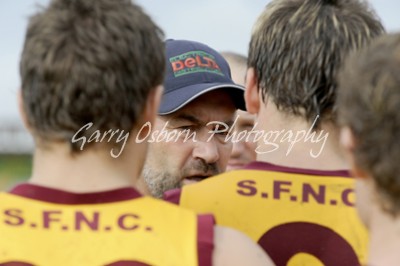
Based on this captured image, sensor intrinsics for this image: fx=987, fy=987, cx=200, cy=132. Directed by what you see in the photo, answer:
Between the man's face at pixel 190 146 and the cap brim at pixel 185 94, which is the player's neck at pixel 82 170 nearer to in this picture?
the cap brim at pixel 185 94

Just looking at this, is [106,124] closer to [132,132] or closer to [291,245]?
[132,132]

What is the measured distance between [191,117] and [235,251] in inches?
82.5

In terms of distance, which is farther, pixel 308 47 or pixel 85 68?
pixel 308 47

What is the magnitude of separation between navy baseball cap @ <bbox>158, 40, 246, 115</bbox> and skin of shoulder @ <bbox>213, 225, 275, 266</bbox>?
1.90m

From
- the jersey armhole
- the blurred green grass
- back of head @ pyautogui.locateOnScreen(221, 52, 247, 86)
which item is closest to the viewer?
the jersey armhole

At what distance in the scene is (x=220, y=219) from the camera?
2.91 metres

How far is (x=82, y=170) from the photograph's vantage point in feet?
8.05

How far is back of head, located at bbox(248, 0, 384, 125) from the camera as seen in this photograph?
302 centimetres

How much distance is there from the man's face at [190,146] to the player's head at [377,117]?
2.30 m

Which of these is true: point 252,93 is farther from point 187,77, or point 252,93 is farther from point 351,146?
point 187,77

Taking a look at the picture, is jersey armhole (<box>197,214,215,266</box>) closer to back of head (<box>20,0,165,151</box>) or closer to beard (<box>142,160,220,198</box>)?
back of head (<box>20,0,165,151</box>)

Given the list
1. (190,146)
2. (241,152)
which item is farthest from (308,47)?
(241,152)

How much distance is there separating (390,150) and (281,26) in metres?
1.10

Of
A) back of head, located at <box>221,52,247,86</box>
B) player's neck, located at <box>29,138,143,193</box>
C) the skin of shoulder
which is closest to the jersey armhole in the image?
the skin of shoulder
